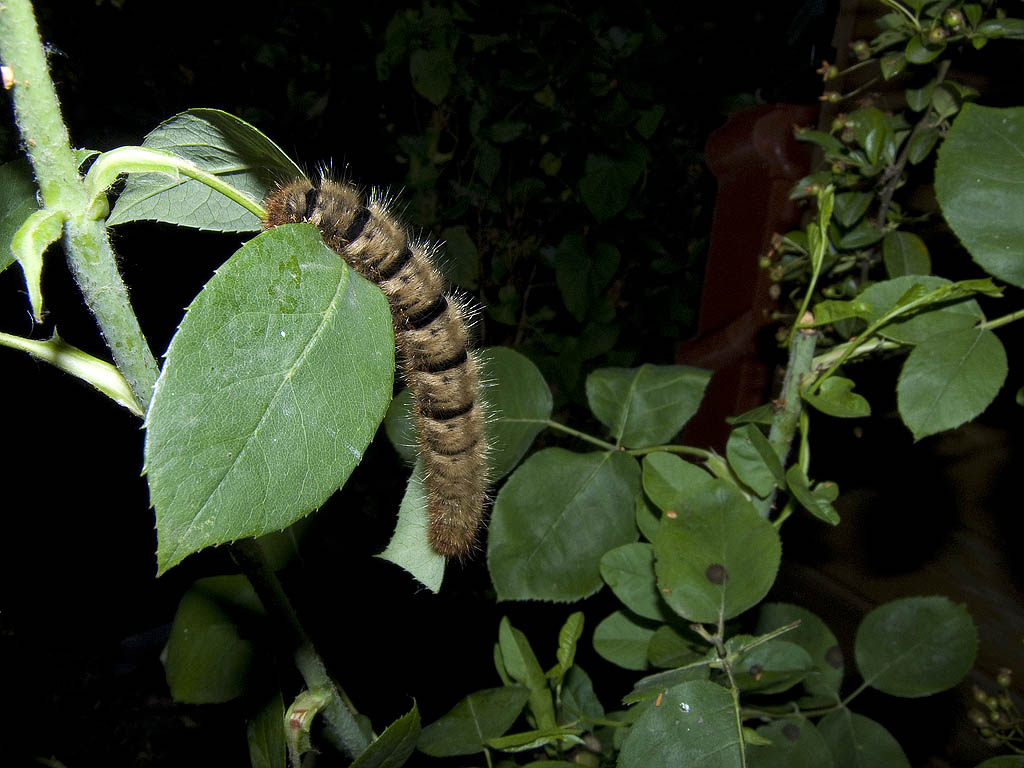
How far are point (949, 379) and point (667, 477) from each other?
320 mm

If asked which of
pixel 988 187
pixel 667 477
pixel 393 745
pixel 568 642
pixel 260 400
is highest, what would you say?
pixel 260 400

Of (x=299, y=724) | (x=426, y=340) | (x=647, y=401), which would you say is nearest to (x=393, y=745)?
(x=299, y=724)

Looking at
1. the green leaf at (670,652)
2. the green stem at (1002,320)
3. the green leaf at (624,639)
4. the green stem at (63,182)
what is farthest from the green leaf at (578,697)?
the green stem at (63,182)

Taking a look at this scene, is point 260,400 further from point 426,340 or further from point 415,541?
point 415,541

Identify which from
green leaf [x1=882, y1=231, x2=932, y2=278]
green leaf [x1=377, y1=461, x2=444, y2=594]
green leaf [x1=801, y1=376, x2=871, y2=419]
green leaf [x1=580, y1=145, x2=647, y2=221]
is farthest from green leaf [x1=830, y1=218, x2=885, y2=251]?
green leaf [x1=580, y1=145, x2=647, y2=221]

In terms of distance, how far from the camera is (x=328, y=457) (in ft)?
1.11

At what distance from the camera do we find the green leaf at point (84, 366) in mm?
410

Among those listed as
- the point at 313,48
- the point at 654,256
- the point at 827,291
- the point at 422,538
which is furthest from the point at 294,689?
the point at 654,256

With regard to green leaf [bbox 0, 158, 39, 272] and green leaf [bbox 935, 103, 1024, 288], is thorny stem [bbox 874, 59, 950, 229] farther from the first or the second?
green leaf [bbox 0, 158, 39, 272]

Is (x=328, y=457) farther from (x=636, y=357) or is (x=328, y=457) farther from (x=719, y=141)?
(x=636, y=357)


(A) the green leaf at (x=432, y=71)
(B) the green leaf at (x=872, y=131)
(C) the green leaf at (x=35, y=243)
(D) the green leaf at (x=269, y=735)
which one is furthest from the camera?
(A) the green leaf at (x=432, y=71)

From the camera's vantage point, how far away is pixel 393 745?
1.70ft

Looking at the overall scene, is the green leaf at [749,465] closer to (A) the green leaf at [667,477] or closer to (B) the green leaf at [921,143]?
(A) the green leaf at [667,477]

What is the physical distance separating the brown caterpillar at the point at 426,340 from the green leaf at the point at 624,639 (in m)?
0.21
